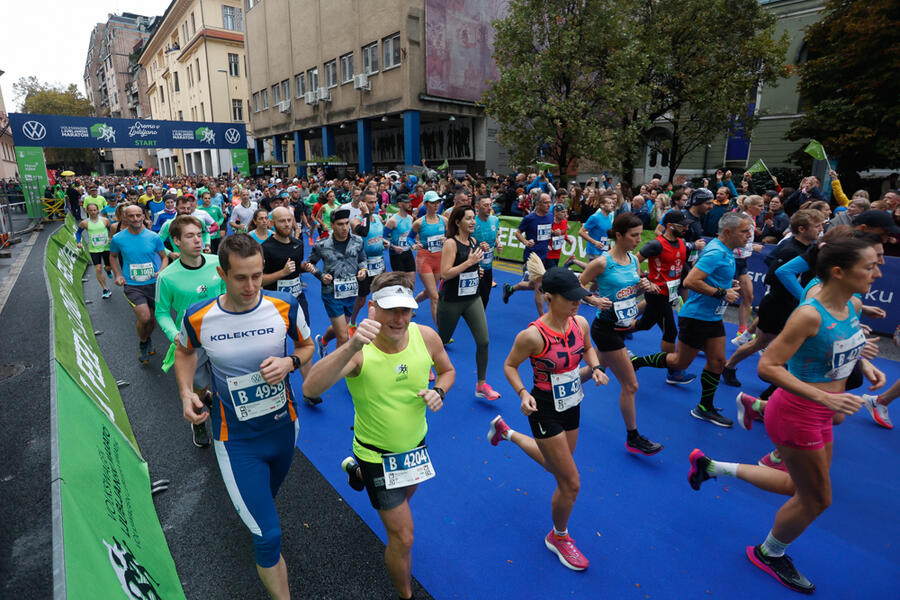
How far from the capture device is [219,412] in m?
2.80

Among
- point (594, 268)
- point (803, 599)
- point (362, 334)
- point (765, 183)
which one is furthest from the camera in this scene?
point (765, 183)

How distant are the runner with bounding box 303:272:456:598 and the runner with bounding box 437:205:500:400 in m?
2.60

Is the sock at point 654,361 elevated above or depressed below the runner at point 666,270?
below

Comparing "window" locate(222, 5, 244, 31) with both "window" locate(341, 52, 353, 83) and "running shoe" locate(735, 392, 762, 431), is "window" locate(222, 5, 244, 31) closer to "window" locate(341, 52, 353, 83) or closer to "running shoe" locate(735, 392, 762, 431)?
"window" locate(341, 52, 353, 83)

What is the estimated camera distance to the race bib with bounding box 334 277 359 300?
5.88 m

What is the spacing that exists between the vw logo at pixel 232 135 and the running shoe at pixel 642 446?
136ft

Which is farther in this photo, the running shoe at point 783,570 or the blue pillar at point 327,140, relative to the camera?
the blue pillar at point 327,140

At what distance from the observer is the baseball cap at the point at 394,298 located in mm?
2449

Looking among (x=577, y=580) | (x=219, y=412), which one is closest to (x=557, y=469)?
(x=577, y=580)

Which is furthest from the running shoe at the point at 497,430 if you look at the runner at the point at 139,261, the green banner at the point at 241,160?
the green banner at the point at 241,160

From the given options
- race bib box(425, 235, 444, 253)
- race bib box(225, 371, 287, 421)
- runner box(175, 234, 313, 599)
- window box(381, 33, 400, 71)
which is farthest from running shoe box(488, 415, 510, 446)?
window box(381, 33, 400, 71)

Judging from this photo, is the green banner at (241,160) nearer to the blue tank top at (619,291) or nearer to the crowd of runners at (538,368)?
the crowd of runners at (538,368)

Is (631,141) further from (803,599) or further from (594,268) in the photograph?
(803,599)

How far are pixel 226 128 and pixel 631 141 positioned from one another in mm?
32503
